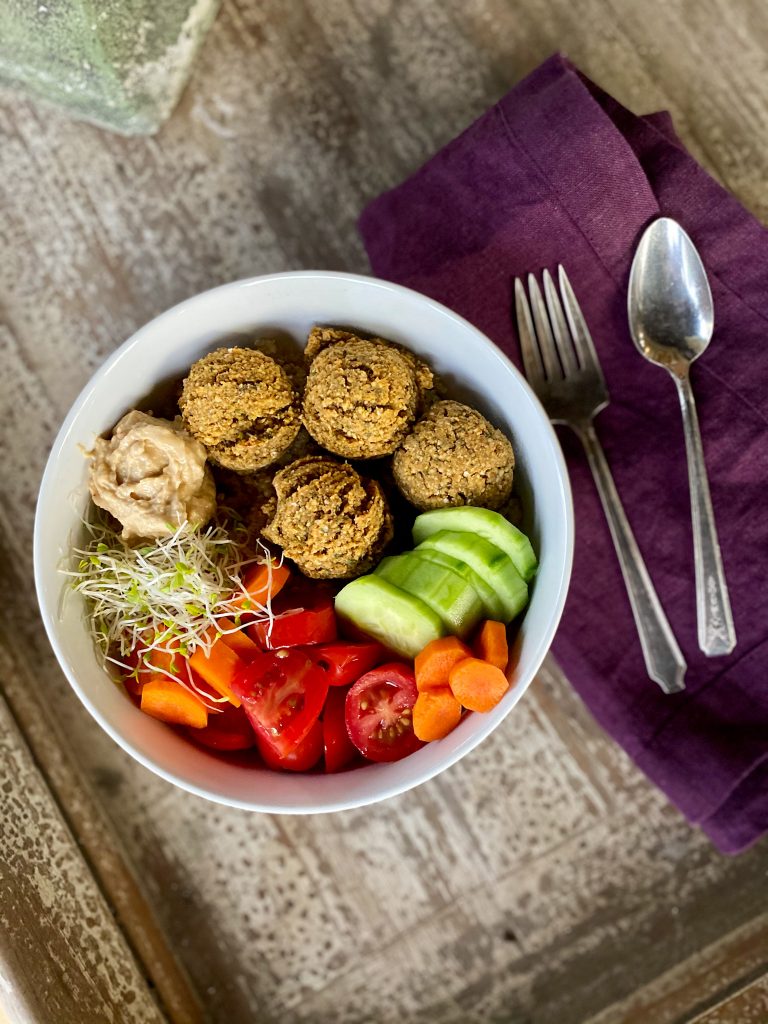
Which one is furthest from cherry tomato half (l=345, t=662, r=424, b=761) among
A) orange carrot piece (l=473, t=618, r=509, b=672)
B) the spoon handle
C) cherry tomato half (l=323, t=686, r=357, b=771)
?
the spoon handle

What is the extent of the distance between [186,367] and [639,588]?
96 cm

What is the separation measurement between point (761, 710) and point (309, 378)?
3.63 feet

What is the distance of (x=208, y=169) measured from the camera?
1.94 m

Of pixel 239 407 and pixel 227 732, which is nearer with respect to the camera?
pixel 239 407

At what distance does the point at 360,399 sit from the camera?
1.43 metres

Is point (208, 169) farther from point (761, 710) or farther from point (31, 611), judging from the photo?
point (761, 710)

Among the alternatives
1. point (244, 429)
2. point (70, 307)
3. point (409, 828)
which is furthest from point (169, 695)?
point (70, 307)

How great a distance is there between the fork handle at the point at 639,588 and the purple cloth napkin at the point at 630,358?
40 millimetres

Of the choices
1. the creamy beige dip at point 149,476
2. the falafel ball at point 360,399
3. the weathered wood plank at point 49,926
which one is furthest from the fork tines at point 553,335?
the weathered wood plank at point 49,926

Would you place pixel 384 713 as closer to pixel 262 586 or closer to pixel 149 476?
pixel 262 586

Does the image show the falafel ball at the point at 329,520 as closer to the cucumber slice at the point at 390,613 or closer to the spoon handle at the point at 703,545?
the cucumber slice at the point at 390,613

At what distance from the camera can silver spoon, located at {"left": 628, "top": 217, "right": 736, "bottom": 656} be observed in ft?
5.51

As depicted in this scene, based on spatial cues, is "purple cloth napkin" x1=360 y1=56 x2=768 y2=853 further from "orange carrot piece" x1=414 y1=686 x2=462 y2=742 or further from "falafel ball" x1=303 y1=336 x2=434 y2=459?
"orange carrot piece" x1=414 y1=686 x2=462 y2=742

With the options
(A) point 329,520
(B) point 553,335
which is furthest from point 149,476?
(B) point 553,335
